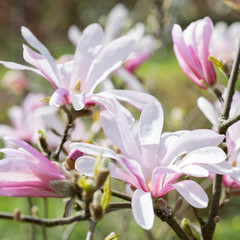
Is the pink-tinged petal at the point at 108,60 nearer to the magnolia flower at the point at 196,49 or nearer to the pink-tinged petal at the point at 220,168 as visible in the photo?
the magnolia flower at the point at 196,49

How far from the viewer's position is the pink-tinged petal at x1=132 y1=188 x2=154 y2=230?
51cm

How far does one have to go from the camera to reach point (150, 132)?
0.63 metres

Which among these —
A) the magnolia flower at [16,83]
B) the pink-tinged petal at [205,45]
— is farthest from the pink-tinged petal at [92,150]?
the magnolia flower at [16,83]

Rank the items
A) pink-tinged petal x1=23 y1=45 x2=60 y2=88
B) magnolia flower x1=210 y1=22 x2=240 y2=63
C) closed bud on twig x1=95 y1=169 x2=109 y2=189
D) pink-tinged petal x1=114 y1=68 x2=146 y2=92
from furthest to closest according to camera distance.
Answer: magnolia flower x1=210 y1=22 x2=240 y2=63, pink-tinged petal x1=114 y1=68 x2=146 y2=92, pink-tinged petal x1=23 y1=45 x2=60 y2=88, closed bud on twig x1=95 y1=169 x2=109 y2=189

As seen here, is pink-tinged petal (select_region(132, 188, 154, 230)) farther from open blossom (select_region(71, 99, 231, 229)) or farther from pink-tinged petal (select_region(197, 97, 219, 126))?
pink-tinged petal (select_region(197, 97, 219, 126))

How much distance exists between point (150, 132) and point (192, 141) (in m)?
0.07

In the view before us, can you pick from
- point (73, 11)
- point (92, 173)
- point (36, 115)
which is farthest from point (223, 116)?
point (73, 11)

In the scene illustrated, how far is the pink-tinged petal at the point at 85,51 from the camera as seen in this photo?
2.57 ft

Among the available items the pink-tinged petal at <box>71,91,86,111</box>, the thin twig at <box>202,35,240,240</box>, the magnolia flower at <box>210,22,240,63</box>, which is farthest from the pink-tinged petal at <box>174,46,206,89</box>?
the magnolia flower at <box>210,22,240,63</box>

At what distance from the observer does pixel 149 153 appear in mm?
623

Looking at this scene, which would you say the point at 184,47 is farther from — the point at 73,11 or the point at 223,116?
the point at 73,11

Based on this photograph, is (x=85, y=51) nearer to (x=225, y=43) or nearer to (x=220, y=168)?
(x=220, y=168)

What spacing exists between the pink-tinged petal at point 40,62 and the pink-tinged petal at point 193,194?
0.30m

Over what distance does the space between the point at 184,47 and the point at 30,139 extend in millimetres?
687
